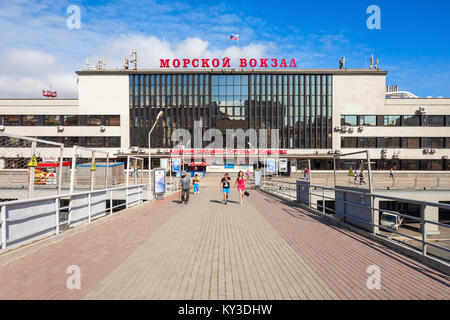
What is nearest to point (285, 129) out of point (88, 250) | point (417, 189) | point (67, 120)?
point (417, 189)

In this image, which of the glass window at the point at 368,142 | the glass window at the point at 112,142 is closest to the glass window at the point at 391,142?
the glass window at the point at 368,142

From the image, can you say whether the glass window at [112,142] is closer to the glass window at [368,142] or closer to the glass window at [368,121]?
the glass window at [368,142]

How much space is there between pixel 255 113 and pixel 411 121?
2904 centimetres

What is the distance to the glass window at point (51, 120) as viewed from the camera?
174 feet

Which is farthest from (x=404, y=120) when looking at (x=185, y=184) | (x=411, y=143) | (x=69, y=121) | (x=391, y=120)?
(x=69, y=121)

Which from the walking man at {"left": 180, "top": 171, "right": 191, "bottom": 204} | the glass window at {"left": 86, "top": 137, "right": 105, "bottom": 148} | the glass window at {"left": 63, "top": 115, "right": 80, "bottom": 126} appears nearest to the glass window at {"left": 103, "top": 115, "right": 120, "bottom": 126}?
the glass window at {"left": 86, "top": 137, "right": 105, "bottom": 148}

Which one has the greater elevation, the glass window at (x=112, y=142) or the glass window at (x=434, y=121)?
the glass window at (x=434, y=121)

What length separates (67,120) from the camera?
2095 inches

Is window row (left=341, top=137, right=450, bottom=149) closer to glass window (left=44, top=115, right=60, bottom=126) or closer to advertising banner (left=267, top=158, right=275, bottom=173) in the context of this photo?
advertising banner (left=267, top=158, right=275, bottom=173)

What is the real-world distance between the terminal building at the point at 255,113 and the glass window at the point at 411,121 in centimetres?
17

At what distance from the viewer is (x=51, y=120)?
53.1 meters

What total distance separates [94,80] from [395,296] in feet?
198
